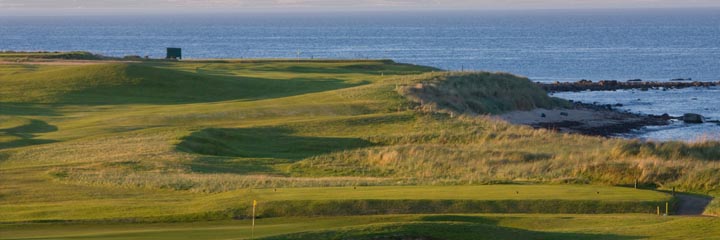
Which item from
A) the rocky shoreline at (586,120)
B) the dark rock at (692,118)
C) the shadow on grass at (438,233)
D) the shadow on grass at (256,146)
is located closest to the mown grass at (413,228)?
the shadow on grass at (438,233)

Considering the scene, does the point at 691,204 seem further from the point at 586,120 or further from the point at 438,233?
the point at 586,120

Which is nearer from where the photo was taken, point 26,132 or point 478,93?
Result: point 26,132

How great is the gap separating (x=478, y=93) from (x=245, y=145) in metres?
23.8

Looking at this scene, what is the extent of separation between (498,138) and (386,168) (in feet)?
26.6

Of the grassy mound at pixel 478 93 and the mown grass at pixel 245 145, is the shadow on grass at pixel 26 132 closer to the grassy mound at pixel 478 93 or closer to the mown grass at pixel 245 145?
the mown grass at pixel 245 145

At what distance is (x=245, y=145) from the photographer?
4281cm

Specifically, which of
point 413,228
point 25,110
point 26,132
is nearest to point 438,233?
point 413,228

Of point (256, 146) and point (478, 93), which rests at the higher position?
point (256, 146)

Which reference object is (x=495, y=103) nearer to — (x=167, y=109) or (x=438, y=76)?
(x=438, y=76)

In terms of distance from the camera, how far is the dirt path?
2466 cm

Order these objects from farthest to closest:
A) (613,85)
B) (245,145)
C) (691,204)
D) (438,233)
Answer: (613,85), (245,145), (691,204), (438,233)

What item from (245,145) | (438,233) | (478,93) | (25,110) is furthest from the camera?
(478,93)

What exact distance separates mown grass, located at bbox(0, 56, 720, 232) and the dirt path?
7.79ft

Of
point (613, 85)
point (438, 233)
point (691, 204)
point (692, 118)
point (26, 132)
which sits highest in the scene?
point (438, 233)
